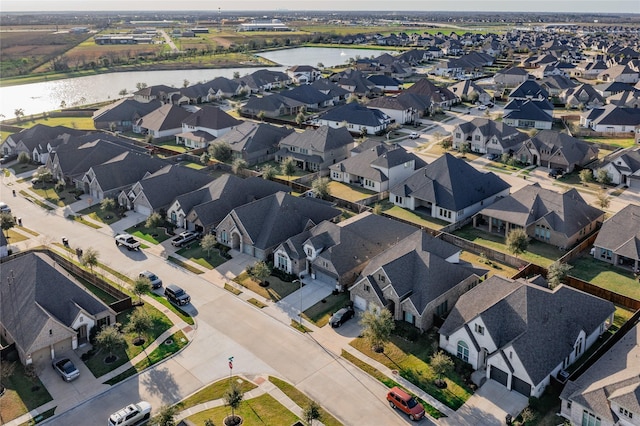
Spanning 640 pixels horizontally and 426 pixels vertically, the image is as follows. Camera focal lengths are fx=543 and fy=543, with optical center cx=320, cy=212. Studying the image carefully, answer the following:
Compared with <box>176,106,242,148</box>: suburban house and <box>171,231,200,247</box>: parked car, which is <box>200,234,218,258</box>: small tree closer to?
<box>171,231,200,247</box>: parked car

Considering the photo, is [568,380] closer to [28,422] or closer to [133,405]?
[133,405]

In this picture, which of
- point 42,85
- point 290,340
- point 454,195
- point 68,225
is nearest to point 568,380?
point 290,340

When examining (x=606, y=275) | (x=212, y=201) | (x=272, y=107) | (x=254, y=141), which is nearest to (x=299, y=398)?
(x=212, y=201)

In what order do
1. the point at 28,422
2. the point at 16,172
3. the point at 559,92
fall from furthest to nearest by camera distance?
the point at 559,92
the point at 16,172
the point at 28,422

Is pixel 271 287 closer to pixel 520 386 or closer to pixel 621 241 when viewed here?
pixel 520 386

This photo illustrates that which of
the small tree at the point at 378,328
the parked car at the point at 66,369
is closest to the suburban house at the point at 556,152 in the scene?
the small tree at the point at 378,328

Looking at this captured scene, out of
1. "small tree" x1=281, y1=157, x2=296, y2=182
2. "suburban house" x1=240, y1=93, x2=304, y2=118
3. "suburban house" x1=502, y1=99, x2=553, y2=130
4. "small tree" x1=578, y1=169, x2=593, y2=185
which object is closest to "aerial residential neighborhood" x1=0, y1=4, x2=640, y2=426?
"small tree" x1=578, y1=169, x2=593, y2=185
